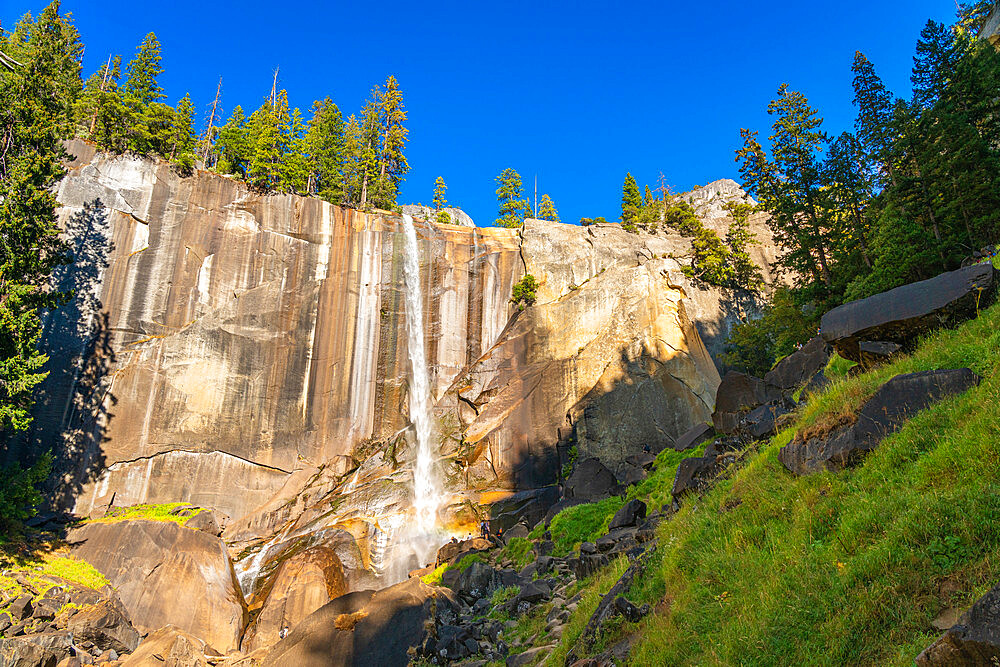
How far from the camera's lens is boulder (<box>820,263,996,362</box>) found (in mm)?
9938

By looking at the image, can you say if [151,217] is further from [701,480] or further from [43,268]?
[701,480]

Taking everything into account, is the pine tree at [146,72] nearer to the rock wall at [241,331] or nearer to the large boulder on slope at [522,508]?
the rock wall at [241,331]

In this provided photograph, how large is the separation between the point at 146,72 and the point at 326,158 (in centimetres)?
1584

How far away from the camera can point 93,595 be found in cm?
2017

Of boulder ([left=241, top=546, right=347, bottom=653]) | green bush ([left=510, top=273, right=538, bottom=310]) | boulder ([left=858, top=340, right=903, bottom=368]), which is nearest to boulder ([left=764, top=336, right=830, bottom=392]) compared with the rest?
boulder ([left=858, top=340, right=903, bottom=368])

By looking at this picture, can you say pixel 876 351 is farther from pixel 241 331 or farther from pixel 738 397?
pixel 241 331

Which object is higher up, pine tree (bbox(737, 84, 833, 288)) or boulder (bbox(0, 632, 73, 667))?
pine tree (bbox(737, 84, 833, 288))

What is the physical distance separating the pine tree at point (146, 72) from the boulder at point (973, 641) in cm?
5460

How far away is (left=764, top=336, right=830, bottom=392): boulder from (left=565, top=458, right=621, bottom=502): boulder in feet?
27.7

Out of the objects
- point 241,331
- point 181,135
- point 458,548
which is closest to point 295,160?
point 181,135

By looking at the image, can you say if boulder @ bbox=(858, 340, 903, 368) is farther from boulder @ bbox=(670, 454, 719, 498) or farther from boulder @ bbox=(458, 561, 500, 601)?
boulder @ bbox=(458, 561, 500, 601)

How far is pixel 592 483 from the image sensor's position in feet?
79.2

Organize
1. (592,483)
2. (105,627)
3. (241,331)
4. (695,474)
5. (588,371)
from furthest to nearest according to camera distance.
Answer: (241,331) < (588,371) < (592,483) < (105,627) < (695,474)

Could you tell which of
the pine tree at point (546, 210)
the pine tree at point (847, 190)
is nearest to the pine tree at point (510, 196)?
the pine tree at point (546, 210)
